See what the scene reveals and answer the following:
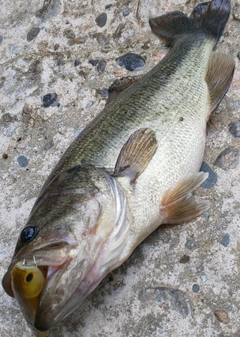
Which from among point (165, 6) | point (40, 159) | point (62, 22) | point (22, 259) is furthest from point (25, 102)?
point (22, 259)

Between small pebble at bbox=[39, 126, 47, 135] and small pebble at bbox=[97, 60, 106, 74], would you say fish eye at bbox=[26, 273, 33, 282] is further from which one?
small pebble at bbox=[97, 60, 106, 74]

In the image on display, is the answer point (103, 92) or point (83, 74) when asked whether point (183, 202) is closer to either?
point (103, 92)

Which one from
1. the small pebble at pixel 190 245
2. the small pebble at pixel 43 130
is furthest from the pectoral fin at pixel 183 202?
the small pebble at pixel 43 130

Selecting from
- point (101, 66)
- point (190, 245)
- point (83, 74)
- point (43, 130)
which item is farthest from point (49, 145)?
point (190, 245)

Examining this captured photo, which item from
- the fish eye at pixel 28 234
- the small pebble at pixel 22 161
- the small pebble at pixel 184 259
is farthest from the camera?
the small pebble at pixel 22 161

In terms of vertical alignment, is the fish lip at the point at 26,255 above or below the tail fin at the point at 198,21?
below

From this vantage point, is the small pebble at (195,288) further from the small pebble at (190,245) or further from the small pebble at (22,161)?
the small pebble at (22,161)

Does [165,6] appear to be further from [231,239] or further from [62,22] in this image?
[231,239]

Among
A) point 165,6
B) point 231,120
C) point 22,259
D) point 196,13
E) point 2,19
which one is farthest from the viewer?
point 2,19
